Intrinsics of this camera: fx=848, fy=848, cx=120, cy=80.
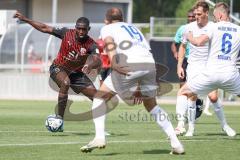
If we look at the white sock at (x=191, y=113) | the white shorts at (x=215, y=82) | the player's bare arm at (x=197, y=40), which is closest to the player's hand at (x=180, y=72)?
the white sock at (x=191, y=113)

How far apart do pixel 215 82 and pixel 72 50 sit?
11.3 feet

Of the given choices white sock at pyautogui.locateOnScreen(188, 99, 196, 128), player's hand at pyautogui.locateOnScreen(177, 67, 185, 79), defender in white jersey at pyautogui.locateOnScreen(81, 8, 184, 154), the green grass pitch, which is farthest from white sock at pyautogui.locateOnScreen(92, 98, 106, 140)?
player's hand at pyautogui.locateOnScreen(177, 67, 185, 79)

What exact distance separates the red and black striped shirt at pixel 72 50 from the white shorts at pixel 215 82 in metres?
2.83

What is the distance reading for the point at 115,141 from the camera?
13625 millimetres

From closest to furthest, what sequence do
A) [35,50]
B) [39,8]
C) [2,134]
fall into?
[2,134] < [35,50] < [39,8]

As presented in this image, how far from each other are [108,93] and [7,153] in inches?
63.7

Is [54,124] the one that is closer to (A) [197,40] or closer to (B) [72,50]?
(B) [72,50]

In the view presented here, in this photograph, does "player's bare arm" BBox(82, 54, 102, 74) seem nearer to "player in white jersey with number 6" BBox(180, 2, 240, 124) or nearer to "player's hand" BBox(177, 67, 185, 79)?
"player's hand" BBox(177, 67, 185, 79)

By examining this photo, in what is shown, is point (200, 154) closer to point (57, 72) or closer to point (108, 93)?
point (108, 93)

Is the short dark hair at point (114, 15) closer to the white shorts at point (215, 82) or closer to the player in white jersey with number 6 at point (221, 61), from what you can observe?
the player in white jersey with number 6 at point (221, 61)

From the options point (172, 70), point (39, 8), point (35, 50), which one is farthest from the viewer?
point (39, 8)

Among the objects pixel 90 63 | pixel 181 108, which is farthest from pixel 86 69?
pixel 181 108

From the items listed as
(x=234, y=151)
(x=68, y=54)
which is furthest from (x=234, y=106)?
(x=234, y=151)

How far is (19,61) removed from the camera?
3133 cm
